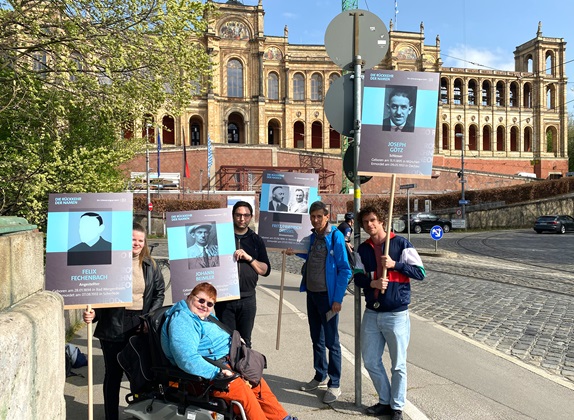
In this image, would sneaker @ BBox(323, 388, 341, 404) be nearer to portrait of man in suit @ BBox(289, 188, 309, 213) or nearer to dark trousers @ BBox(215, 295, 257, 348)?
dark trousers @ BBox(215, 295, 257, 348)

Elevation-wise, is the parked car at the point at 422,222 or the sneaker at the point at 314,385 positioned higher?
the parked car at the point at 422,222

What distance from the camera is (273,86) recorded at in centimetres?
6419

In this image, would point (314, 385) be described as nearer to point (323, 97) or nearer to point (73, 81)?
point (73, 81)

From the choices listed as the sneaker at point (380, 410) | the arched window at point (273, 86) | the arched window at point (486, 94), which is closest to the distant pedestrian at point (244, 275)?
the sneaker at point (380, 410)

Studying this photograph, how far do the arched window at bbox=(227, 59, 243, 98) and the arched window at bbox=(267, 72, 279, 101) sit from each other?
4237 millimetres

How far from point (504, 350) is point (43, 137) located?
24.3ft

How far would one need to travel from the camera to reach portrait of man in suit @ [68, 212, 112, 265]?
423 cm

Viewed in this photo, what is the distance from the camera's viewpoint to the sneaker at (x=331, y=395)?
470cm

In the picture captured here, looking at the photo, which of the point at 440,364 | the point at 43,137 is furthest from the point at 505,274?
the point at 43,137

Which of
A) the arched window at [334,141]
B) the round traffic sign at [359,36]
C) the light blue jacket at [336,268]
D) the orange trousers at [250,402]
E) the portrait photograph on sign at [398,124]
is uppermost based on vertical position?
the arched window at [334,141]

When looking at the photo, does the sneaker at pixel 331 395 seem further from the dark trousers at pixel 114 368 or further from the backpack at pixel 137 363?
the dark trousers at pixel 114 368

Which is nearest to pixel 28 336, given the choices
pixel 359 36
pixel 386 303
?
pixel 386 303

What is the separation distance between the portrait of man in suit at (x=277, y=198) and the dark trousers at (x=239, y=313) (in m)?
1.27

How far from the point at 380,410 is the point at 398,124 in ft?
8.34
